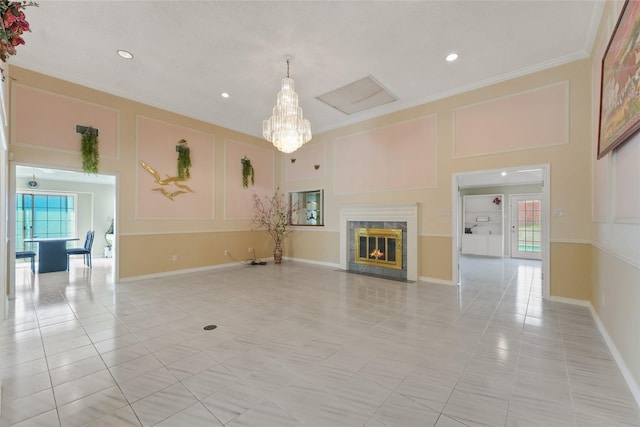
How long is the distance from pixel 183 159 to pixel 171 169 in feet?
1.11

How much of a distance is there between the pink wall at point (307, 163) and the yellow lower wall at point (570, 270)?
4919 mm

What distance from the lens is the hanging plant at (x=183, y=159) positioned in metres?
5.87

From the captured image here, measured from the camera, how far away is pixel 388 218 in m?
5.72

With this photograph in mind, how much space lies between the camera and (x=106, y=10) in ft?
9.91

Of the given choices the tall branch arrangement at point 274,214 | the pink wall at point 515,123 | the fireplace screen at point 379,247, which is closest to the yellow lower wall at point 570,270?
the pink wall at point 515,123

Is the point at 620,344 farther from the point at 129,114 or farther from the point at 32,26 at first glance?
the point at 129,114

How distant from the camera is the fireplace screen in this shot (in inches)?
221

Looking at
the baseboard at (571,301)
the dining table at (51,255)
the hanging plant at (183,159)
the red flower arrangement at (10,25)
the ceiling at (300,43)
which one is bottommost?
the baseboard at (571,301)

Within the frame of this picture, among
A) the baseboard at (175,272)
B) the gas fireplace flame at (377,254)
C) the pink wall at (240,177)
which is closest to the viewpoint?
the baseboard at (175,272)

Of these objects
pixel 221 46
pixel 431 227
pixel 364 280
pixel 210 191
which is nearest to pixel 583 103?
pixel 431 227

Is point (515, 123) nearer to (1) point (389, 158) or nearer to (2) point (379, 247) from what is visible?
(1) point (389, 158)

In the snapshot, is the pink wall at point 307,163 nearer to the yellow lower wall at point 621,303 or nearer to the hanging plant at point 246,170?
the hanging plant at point 246,170

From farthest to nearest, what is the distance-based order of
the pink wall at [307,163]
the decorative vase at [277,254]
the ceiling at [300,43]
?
the decorative vase at [277,254], the pink wall at [307,163], the ceiling at [300,43]

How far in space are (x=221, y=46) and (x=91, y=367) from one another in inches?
153
